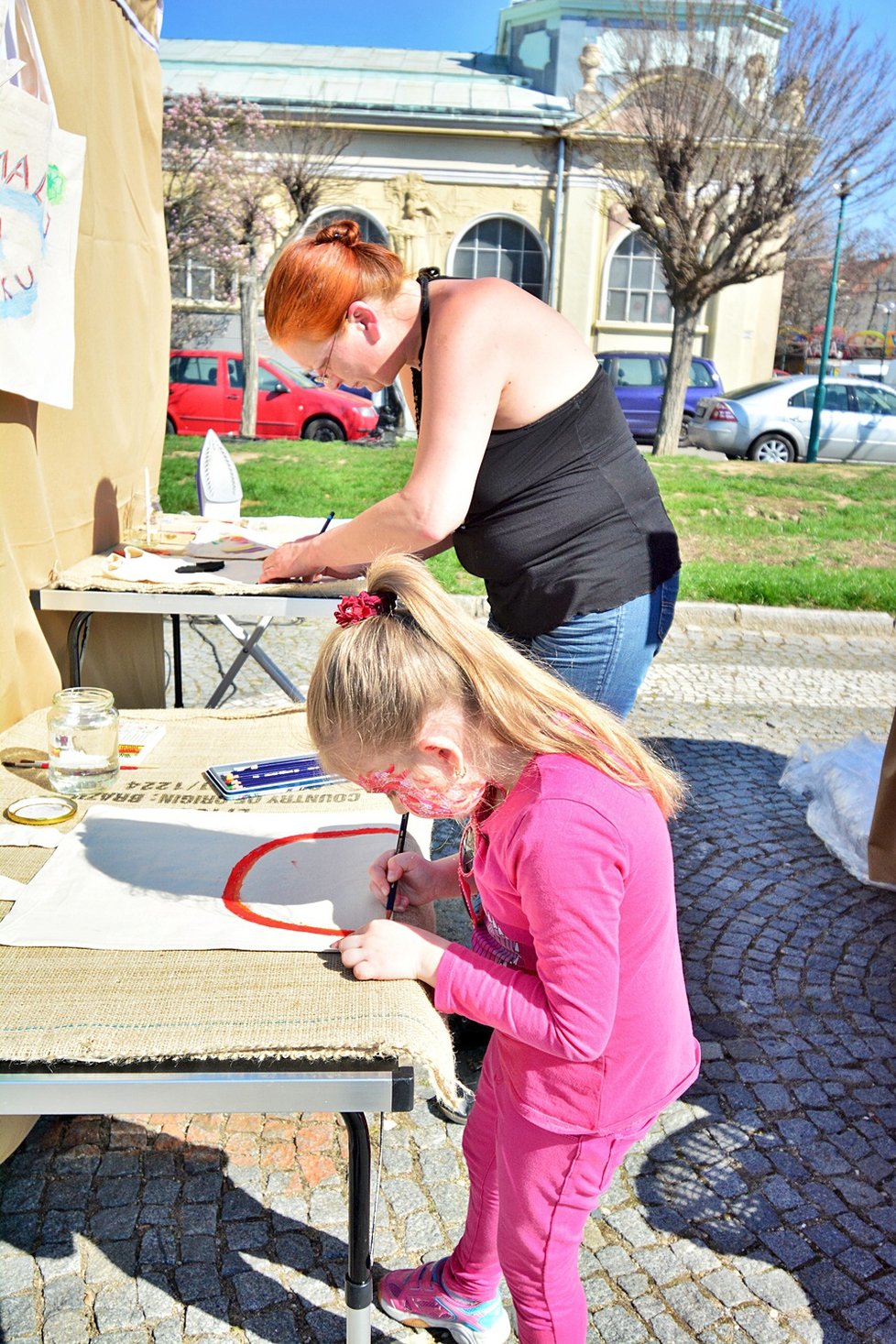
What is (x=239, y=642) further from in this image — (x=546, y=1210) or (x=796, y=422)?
(x=796, y=422)

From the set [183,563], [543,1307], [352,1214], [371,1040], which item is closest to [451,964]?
[371,1040]

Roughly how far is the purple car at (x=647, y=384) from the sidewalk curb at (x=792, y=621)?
9268mm

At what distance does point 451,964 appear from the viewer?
49.8 inches

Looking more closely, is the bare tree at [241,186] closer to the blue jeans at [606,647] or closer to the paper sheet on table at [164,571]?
the paper sheet on table at [164,571]

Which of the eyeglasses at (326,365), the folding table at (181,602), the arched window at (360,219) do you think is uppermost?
the arched window at (360,219)

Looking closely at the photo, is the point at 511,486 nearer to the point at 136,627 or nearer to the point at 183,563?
the point at 183,563

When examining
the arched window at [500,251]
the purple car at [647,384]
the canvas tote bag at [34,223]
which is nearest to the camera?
the canvas tote bag at [34,223]

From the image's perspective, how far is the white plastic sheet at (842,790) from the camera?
11.4 ft

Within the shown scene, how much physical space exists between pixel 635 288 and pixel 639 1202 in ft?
67.4

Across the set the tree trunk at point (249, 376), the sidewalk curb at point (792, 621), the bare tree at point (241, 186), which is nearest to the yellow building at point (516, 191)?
the bare tree at point (241, 186)

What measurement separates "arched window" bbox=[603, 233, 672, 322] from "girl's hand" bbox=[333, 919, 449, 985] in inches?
819

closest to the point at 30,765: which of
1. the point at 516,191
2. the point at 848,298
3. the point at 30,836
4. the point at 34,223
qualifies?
the point at 30,836

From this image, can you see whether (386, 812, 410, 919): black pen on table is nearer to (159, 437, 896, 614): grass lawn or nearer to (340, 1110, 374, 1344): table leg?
(340, 1110, 374, 1344): table leg

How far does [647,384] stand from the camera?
52.1ft
